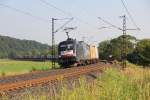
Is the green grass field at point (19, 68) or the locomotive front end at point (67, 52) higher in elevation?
the locomotive front end at point (67, 52)

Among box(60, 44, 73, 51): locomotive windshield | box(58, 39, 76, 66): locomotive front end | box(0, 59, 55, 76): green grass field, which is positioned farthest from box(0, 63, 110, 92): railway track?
box(60, 44, 73, 51): locomotive windshield

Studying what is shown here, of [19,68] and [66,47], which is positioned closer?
[66,47]

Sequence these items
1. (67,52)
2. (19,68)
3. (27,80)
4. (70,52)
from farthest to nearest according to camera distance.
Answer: (19,68) → (67,52) → (70,52) → (27,80)

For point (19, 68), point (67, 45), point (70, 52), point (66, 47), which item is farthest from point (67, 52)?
point (19, 68)

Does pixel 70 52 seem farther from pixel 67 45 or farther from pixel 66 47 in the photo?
pixel 67 45

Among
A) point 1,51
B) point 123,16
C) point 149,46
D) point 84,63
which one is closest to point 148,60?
point 149,46

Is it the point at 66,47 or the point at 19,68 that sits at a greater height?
the point at 66,47

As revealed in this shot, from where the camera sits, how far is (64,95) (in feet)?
30.0

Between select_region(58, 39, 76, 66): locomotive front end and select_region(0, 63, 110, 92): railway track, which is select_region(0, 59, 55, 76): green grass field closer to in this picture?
select_region(58, 39, 76, 66): locomotive front end

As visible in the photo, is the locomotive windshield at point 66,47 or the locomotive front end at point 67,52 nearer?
the locomotive front end at point 67,52

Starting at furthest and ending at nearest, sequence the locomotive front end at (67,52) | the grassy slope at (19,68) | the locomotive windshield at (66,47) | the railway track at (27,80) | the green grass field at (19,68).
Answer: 1. the grassy slope at (19,68)
2. the green grass field at (19,68)
3. the locomotive windshield at (66,47)
4. the locomotive front end at (67,52)
5. the railway track at (27,80)

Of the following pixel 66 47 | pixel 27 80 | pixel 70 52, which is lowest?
pixel 27 80

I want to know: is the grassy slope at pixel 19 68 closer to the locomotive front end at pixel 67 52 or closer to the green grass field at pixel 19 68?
the green grass field at pixel 19 68

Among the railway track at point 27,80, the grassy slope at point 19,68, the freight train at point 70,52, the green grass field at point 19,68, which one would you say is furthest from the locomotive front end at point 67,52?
the railway track at point 27,80
